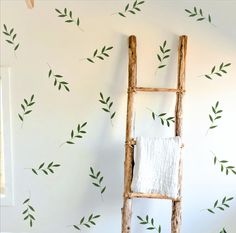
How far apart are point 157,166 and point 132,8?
0.83 m

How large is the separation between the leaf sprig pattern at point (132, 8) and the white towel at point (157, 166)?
66 centimetres

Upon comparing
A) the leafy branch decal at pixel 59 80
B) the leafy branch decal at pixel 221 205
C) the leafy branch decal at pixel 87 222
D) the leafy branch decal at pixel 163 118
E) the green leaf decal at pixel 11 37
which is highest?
the green leaf decal at pixel 11 37

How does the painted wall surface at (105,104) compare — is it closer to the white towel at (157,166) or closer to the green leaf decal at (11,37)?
the green leaf decal at (11,37)

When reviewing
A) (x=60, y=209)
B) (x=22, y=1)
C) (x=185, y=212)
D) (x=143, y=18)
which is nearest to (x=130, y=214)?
(x=185, y=212)

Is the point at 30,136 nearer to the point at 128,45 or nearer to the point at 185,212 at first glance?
the point at 128,45

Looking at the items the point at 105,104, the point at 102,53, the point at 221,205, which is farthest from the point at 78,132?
the point at 221,205

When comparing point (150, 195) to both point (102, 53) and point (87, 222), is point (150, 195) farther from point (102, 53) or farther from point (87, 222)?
point (102, 53)

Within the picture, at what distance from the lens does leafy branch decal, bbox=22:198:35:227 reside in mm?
1785

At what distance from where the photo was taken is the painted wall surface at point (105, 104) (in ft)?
5.24

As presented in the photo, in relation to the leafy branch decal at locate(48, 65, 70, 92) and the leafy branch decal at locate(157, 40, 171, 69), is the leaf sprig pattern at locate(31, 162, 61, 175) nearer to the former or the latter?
the leafy branch decal at locate(48, 65, 70, 92)

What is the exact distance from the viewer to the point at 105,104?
1680 mm

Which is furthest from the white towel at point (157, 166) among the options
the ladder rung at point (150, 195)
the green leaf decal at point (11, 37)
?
the green leaf decal at point (11, 37)

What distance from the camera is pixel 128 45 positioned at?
5.29 ft

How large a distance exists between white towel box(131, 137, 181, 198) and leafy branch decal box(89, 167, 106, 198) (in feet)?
0.85
